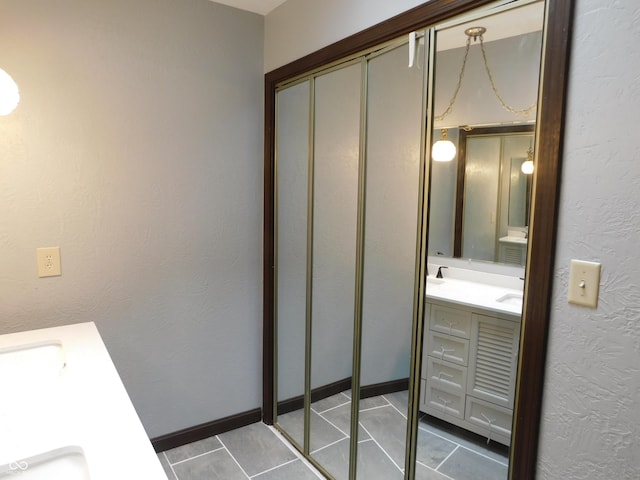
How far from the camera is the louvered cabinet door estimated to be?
1315 millimetres

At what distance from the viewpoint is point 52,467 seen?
2.98 feet

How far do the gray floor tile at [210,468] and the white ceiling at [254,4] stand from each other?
7.71 ft

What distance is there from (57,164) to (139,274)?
24.1 inches

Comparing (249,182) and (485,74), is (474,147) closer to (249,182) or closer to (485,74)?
Result: (485,74)

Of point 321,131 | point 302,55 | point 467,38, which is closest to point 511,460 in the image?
point 467,38

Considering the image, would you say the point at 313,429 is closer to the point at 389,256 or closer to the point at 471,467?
the point at 471,467

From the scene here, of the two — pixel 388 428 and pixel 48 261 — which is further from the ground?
pixel 48 261

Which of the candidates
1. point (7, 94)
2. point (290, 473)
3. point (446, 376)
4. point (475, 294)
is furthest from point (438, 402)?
point (7, 94)

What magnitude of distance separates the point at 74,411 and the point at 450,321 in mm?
1220

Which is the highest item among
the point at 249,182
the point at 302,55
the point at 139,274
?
the point at 302,55

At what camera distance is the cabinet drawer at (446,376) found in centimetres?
155

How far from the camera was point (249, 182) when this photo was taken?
235 centimetres

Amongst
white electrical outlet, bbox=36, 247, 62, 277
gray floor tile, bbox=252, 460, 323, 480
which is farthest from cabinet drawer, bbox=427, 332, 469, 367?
white electrical outlet, bbox=36, 247, 62, 277

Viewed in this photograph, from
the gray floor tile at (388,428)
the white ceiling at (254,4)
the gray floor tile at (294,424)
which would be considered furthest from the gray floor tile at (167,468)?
the white ceiling at (254,4)
